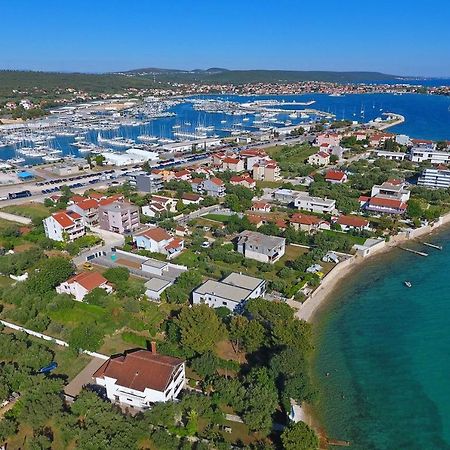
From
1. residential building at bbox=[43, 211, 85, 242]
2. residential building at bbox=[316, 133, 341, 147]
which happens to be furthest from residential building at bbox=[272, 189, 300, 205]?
residential building at bbox=[316, 133, 341, 147]

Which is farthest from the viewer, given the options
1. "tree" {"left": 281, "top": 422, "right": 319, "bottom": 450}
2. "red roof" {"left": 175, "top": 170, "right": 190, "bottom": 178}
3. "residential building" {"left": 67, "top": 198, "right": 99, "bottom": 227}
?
"red roof" {"left": 175, "top": 170, "right": 190, "bottom": 178}

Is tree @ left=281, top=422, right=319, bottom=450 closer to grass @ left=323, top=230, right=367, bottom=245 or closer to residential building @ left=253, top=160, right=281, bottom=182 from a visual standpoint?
grass @ left=323, top=230, right=367, bottom=245

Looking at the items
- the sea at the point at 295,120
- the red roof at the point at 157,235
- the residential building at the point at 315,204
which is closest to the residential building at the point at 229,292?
the red roof at the point at 157,235

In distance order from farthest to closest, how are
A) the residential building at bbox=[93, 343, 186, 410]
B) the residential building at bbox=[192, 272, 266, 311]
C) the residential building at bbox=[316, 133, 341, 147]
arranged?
1. the residential building at bbox=[316, 133, 341, 147]
2. the residential building at bbox=[192, 272, 266, 311]
3. the residential building at bbox=[93, 343, 186, 410]

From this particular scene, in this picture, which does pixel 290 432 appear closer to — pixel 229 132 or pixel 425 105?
pixel 229 132

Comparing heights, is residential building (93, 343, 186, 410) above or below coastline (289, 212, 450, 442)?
above

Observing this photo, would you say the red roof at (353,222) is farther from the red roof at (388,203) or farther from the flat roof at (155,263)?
the flat roof at (155,263)

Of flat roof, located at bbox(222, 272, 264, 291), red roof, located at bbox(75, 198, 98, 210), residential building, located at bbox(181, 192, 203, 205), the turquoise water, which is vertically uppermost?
red roof, located at bbox(75, 198, 98, 210)
